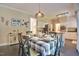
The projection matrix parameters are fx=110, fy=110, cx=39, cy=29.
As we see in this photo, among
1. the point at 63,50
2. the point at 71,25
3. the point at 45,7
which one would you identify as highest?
the point at 45,7

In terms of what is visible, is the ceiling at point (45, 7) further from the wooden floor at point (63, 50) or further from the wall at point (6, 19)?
the wooden floor at point (63, 50)

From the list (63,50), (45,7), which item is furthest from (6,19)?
(63,50)

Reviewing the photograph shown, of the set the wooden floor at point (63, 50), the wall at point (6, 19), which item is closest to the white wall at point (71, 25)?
the wooden floor at point (63, 50)

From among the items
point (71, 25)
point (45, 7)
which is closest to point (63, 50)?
point (71, 25)

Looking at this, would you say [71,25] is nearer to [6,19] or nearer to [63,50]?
[63,50]

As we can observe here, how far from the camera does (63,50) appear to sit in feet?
5.57

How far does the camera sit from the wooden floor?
1.67 metres

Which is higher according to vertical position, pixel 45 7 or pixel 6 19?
pixel 45 7

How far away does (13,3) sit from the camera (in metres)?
1.71

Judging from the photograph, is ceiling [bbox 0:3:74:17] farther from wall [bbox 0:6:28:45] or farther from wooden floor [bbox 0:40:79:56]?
wooden floor [bbox 0:40:79:56]

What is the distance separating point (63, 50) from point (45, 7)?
2.36 feet

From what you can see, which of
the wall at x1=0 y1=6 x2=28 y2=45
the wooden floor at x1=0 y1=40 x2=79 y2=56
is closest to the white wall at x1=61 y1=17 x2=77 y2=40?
the wooden floor at x1=0 y1=40 x2=79 y2=56

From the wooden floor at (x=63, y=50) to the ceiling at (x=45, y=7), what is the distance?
49 cm

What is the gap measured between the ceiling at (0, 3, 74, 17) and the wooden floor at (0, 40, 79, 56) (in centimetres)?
49
